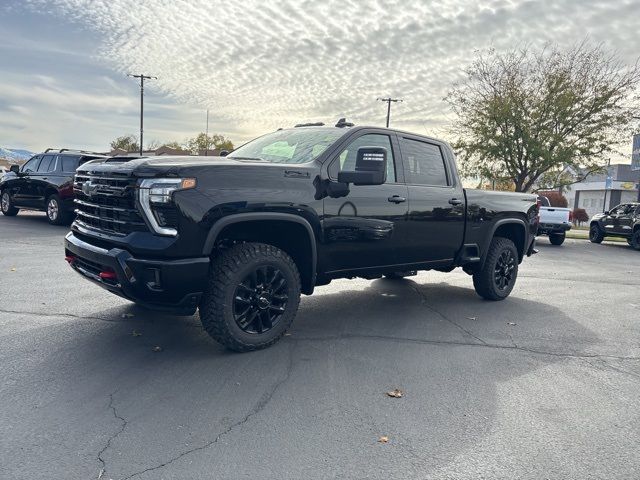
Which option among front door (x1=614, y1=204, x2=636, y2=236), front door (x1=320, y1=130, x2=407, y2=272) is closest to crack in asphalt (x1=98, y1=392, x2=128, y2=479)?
front door (x1=320, y1=130, x2=407, y2=272)

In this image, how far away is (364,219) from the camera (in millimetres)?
4703

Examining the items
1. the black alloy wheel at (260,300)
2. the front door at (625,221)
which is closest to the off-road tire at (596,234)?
the front door at (625,221)

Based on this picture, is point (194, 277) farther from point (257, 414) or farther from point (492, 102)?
point (492, 102)

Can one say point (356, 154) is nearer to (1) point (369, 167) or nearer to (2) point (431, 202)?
(1) point (369, 167)

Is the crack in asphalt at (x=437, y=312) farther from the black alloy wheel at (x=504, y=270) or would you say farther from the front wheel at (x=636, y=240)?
the front wheel at (x=636, y=240)

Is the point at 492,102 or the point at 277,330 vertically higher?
the point at 492,102

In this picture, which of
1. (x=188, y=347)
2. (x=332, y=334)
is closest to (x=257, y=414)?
(x=188, y=347)

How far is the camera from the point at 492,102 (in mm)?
24047

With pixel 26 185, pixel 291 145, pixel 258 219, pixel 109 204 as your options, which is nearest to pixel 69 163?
pixel 26 185

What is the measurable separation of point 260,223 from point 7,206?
13.8 m

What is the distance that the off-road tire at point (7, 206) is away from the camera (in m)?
14.5

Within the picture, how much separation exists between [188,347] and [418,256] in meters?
2.65

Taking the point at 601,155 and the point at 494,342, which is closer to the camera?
the point at 494,342

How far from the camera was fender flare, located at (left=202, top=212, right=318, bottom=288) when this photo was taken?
3711 mm
